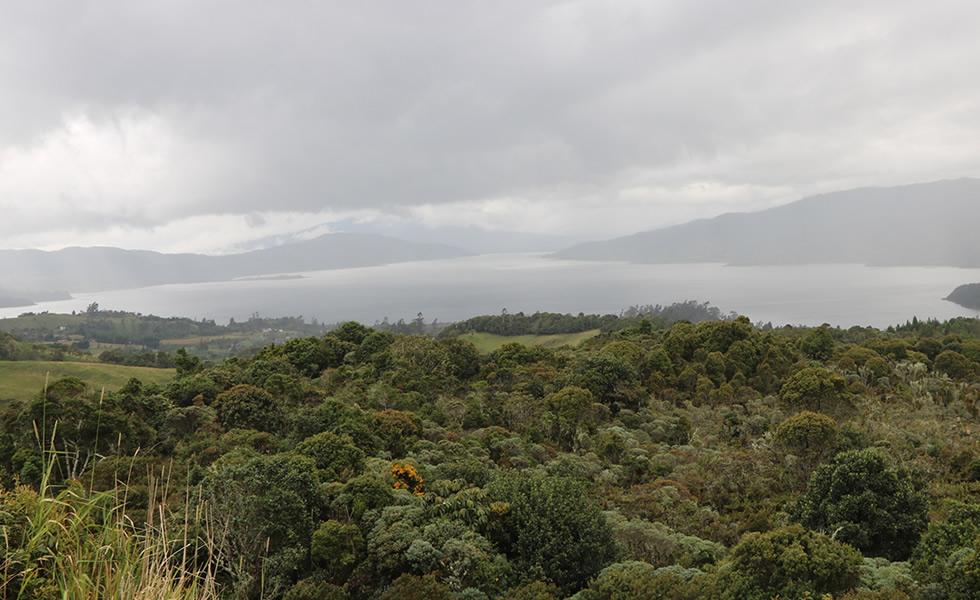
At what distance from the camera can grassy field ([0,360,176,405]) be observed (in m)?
35.4

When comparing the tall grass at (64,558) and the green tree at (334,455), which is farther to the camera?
the green tree at (334,455)

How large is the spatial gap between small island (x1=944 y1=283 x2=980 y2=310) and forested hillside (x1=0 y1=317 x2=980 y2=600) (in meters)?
138

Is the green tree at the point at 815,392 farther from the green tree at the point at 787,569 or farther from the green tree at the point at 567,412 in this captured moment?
the green tree at the point at 787,569

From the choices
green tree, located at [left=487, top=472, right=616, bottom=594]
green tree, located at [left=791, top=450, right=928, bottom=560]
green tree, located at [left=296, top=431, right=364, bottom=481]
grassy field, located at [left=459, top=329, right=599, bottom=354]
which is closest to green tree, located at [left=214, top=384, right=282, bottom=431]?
green tree, located at [left=296, top=431, right=364, bottom=481]

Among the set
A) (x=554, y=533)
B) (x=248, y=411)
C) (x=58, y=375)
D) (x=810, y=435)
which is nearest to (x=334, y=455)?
(x=554, y=533)

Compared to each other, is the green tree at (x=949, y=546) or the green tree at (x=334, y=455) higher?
the green tree at (x=334, y=455)

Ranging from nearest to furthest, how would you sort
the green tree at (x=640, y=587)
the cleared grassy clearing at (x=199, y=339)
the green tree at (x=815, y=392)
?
the green tree at (x=640, y=587)
the green tree at (x=815, y=392)
the cleared grassy clearing at (x=199, y=339)

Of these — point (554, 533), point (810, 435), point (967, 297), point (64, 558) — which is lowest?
point (967, 297)

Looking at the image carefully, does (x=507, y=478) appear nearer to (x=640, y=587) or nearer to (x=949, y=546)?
(x=640, y=587)

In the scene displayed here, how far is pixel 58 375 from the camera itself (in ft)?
128

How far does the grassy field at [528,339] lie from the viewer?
231 ft

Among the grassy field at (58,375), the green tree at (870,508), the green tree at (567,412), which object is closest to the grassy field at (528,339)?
the grassy field at (58,375)

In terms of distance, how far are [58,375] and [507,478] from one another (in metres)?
42.3

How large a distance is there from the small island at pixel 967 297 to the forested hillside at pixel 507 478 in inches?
5444
